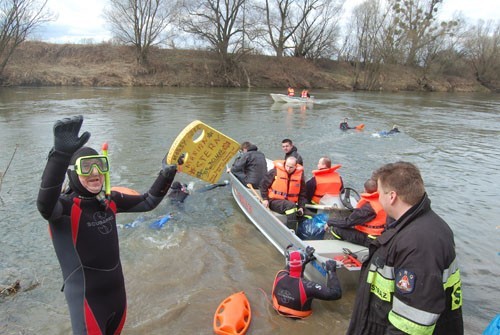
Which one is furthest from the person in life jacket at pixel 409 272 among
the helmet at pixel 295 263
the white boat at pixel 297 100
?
the white boat at pixel 297 100

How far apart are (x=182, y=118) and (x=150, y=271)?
13.1 meters

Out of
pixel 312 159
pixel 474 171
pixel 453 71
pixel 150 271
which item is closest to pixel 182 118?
pixel 312 159

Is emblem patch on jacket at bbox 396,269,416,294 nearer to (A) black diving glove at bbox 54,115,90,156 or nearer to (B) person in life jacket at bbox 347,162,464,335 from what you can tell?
(B) person in life jacket at bbox 347,162,464,335

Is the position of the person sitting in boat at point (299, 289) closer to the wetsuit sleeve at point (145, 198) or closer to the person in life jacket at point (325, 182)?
the wetsuit sleeve at point (145, 198)

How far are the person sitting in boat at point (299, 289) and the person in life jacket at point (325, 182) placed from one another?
2169mm

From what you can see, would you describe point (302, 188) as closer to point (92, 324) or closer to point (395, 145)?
point (92, 324)

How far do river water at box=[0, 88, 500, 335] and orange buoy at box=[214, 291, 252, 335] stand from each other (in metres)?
0.12

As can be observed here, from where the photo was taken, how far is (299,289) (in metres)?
3.76

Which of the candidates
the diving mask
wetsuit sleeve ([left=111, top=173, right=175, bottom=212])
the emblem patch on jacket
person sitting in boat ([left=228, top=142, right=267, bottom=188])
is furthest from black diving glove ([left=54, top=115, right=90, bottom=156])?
person sitting in boat ([left=228, top=142, right=267, bottom=188])

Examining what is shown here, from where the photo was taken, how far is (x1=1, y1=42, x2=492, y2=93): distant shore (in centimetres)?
3097

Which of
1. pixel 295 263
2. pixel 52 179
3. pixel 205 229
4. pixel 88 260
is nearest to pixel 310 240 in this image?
pixel 295 263

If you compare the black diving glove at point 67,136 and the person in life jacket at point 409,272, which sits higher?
the black diving glove at point 67,136

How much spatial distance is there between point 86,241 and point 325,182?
421cm

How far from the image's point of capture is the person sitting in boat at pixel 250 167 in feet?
23.2
